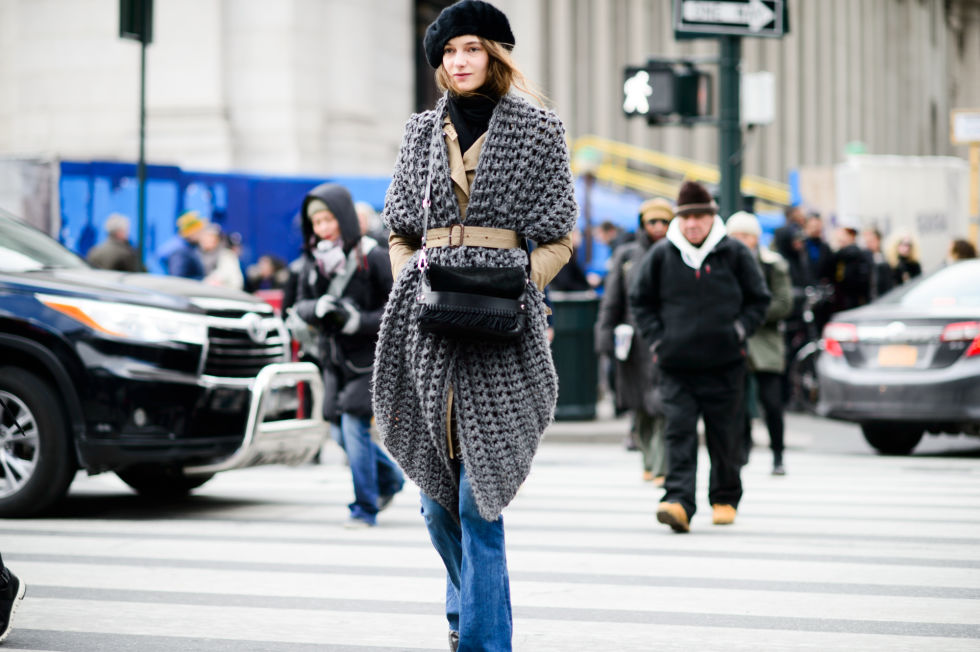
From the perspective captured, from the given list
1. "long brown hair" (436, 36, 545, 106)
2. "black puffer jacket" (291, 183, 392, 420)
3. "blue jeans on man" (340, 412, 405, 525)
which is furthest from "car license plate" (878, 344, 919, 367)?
"long brown hair" (436, 36, 545, 106)

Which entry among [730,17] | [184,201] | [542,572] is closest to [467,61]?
[542,572]

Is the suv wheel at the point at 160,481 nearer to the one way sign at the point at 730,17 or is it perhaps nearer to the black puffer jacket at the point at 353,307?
the black puffer jacket at the point at 353,307

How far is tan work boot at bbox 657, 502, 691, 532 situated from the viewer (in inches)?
322

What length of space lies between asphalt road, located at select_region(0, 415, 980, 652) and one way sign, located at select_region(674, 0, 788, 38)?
451 cm

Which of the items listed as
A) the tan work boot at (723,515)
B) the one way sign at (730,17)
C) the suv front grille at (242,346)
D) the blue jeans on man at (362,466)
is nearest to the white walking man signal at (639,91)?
the one way sign at (730,17)

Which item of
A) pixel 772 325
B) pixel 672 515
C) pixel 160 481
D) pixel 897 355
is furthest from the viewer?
pixel 897 355

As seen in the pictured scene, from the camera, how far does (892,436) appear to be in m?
13.4

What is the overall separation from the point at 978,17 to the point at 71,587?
6474 centimetres

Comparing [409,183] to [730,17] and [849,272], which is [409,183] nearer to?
[730,17]

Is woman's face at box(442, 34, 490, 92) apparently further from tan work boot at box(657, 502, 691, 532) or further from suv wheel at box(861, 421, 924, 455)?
suv wheel at box(861, 421, 924, 455)

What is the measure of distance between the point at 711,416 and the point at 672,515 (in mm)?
663

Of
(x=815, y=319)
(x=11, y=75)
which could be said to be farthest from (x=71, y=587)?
(x=11, y=75)

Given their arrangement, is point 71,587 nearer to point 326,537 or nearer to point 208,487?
point 326,537

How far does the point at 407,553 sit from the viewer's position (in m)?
7.63
